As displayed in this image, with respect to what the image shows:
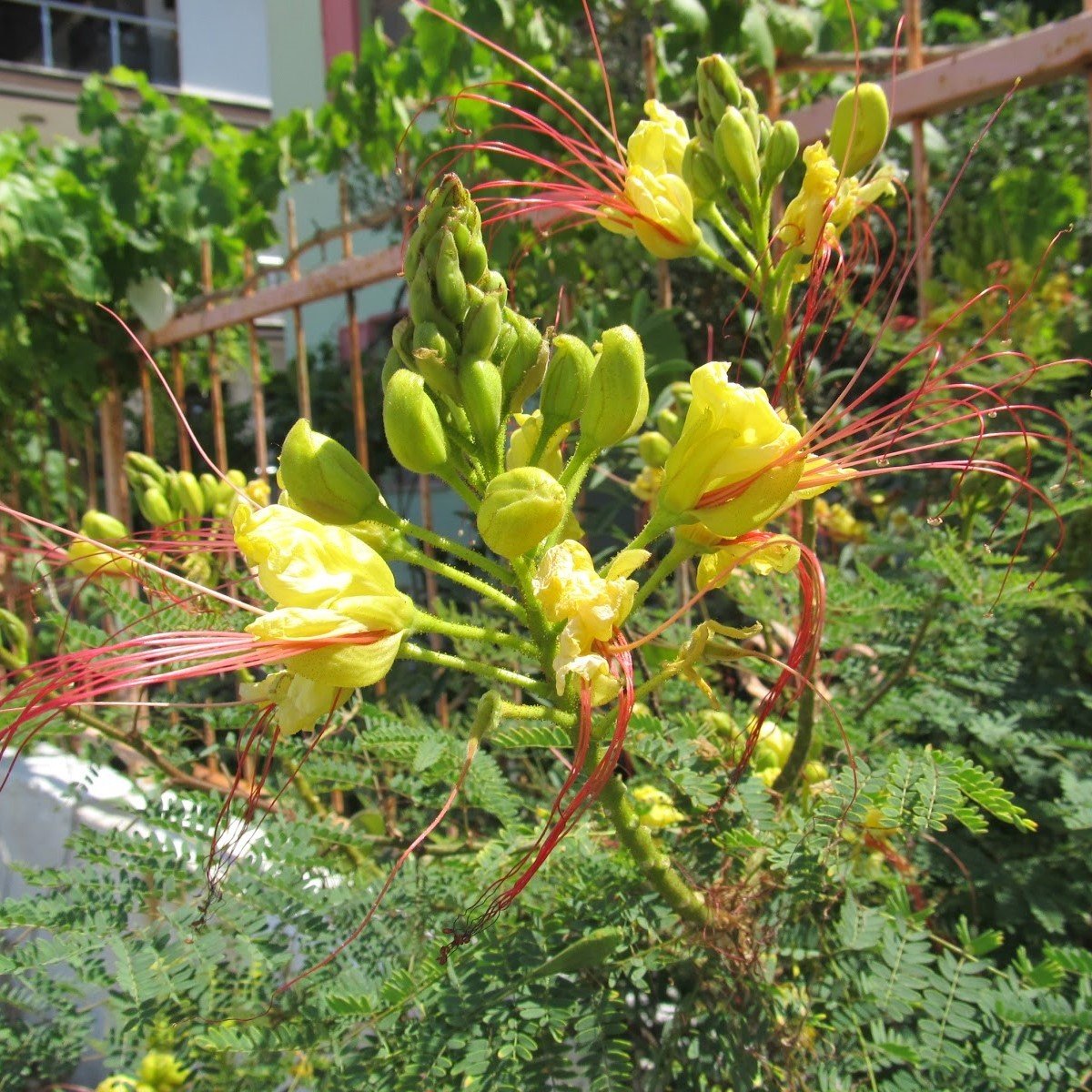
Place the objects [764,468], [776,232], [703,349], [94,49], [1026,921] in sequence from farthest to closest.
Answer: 1. [94,49]
2. [703,349]
3. [1026,921]
4. [776,232]
5. [764,468]

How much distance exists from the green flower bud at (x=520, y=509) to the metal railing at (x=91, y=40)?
11727 millimetres

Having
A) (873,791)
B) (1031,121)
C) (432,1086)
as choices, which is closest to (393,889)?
(432,1086)

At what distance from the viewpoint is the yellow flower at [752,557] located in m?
0.94

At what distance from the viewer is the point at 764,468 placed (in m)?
0.89

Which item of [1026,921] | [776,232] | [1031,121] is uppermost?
[1031,121]

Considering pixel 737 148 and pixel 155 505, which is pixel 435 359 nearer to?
pixel 737 148

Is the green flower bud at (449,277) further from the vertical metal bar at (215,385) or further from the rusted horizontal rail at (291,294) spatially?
the vertical metal bar at (215,385)

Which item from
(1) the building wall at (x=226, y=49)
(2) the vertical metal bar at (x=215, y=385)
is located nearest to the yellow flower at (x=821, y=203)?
(2) the vertical metal bar at (x=215, y=385)

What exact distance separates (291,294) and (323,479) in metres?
2.42

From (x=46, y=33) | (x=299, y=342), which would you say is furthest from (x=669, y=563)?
(x=46, y=33)

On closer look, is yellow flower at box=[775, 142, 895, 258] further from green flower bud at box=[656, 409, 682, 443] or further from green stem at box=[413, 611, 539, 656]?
green stem at box=[413, 611, 539, 656]

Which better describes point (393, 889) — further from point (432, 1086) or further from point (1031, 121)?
point (1031, 121)

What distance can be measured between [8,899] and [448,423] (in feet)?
2.93

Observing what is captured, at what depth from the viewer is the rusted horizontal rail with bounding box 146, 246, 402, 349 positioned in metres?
2.74
